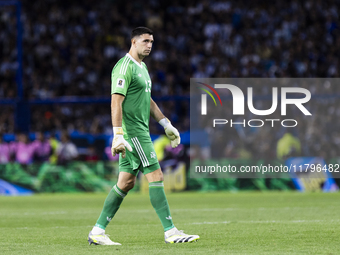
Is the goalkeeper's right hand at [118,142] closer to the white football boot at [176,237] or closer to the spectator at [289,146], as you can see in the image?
the white football boot at [176,237]

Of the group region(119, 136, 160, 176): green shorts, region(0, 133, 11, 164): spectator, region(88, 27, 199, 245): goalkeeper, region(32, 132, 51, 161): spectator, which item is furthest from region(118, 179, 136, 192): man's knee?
region(0, 133, 11, 164): spectator

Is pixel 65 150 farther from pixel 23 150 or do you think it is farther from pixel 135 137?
pixel 135 137

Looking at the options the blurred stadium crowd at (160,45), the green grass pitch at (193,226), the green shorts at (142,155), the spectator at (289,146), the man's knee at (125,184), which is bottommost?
the green grass pitch at (193,226)

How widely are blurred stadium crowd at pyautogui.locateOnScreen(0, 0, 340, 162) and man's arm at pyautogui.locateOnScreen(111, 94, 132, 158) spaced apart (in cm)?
1120

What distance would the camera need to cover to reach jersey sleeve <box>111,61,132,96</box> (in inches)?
264

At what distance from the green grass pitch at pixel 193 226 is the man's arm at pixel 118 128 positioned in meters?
1.02

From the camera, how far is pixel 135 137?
22.5 ft

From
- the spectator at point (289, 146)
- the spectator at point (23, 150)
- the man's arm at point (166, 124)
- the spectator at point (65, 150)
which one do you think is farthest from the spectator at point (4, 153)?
the man's arm at point (166, 124)

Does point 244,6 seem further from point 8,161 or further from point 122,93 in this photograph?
point 122,93

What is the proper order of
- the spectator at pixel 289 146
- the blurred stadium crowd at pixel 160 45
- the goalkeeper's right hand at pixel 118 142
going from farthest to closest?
1. the blurred stadium crowd at pixel 160 45
2. the spectator at pixel 289 146
3. the goalkeeper's right hand at pixel 118 142

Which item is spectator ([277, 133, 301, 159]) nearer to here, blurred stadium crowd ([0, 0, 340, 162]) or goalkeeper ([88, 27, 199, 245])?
blurred stadium crowd ([0, 0, 340, 162])

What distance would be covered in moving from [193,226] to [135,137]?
238cm

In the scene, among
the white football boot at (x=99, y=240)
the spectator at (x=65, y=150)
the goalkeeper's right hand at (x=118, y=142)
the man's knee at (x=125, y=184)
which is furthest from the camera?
the spectator at (x=65, y=150)

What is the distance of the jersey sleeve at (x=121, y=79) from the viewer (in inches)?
264
